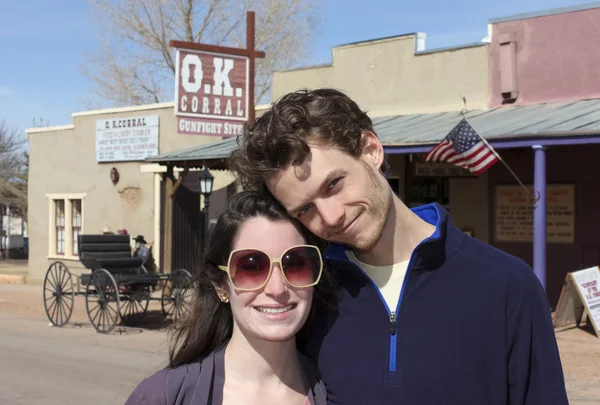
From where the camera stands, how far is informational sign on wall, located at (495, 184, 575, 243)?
13016 millimetres

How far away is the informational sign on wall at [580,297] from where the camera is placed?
36.9 ft

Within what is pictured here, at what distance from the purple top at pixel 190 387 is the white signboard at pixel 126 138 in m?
17.2

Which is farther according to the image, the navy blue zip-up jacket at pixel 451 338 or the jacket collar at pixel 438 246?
the jacket collar at pixel 438 246

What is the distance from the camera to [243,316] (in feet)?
8.06

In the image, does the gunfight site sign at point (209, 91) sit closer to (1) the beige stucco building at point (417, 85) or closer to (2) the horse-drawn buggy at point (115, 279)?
(2) the horse-drawn buggy at point (115, 279)

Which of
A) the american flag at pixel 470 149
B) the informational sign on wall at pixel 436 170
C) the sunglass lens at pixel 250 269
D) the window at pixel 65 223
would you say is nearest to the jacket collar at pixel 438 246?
the sunglass lens at pixel 250 269

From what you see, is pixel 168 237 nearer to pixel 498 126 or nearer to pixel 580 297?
pixel 498 126

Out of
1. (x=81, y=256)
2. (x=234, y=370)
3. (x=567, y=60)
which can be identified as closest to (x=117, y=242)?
(x=81, y=256)

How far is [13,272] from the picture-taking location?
984 inches

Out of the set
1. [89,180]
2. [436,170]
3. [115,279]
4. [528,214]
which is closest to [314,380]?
[115,279]

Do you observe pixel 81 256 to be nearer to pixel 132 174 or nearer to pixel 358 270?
pixel 132 174

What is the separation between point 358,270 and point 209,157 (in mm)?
12307

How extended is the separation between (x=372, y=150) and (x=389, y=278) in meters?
0.43

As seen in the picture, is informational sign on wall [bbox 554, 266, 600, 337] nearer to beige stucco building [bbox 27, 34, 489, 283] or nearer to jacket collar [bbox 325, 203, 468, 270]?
beige stucco building [bbox 27, 34, 489, 283]
